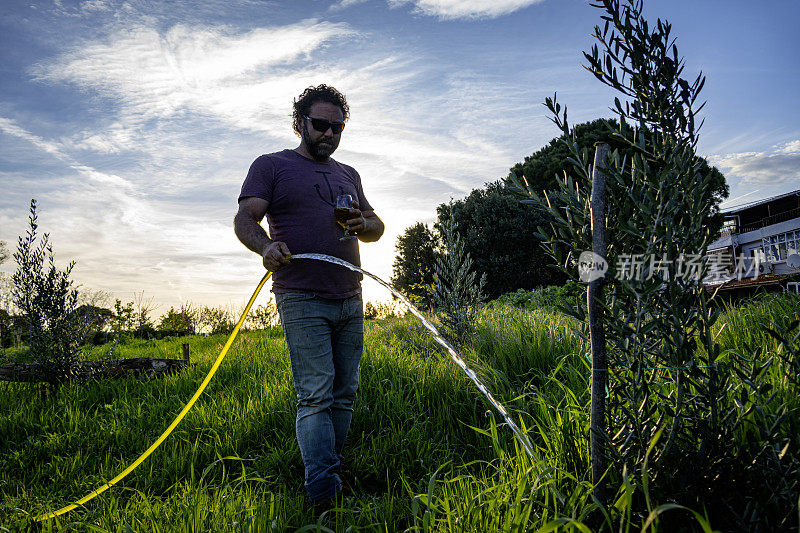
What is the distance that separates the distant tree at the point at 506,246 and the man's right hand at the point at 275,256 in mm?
17573

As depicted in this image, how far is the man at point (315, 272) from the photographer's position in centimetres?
325

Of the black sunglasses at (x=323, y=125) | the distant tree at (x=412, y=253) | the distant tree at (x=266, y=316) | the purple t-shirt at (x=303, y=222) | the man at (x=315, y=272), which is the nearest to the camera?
the man at (x=315, y=272)

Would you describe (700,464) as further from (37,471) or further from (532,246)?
(532,246)

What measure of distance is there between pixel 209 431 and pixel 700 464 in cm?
404

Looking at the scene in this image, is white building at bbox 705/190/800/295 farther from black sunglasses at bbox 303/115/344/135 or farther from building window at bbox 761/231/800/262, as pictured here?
black sunglasses at bbox 303/115/344/135

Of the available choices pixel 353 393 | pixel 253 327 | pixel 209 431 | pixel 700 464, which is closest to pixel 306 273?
pixel 353 393

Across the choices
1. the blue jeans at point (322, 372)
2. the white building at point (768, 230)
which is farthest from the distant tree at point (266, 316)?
the white building at point (768, 230)

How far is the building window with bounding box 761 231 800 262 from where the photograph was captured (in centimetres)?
2843

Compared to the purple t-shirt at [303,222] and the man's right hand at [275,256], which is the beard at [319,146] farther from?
the man's right hand at [275,256]

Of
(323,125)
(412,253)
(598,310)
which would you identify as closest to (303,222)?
(323,125)

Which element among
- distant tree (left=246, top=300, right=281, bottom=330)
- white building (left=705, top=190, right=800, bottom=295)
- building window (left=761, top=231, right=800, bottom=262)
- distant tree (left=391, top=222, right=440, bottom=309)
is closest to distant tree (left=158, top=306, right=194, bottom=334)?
distant tree (left=246, top=300, right=281, bottom=330)

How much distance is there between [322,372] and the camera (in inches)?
131

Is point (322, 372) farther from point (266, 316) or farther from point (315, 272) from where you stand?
point (266, 316)

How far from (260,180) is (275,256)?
0.73m
